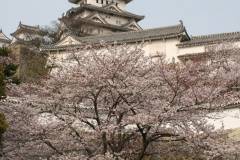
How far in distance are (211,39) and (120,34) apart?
276 inches

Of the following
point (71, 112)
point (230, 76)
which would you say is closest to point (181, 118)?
point (71, 112)

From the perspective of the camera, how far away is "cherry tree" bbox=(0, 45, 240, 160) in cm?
1178

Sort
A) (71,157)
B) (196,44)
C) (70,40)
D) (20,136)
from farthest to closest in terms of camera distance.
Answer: (70,40), (196,44), (20,136), (71,157)

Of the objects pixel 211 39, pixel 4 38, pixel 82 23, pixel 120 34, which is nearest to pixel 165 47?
pixel 211 39

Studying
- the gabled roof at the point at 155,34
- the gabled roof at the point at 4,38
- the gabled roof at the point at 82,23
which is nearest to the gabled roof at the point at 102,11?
the gabled roof at the point at 82,23

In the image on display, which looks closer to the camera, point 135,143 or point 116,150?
point 116,150

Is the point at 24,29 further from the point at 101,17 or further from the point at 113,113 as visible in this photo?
the point at 113,113

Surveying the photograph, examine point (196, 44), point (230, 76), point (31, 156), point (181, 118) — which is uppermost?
point (196, 44)

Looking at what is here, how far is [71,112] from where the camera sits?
483 inches

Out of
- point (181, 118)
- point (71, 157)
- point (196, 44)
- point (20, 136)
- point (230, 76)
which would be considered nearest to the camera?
point (71, 157)

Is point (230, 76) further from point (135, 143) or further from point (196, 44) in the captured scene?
point (135, 143)

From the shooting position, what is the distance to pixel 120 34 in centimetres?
3569

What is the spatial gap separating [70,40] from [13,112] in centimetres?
2213

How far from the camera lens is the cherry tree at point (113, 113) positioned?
464 inches
